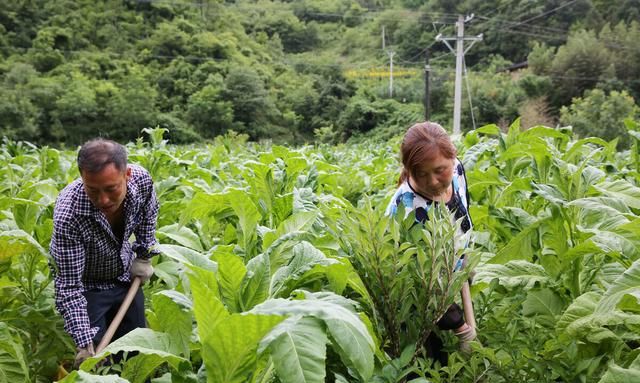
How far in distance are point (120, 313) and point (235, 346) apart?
5.16 feet

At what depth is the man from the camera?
7.75 feet

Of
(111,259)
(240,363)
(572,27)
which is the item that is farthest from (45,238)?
(572,27)

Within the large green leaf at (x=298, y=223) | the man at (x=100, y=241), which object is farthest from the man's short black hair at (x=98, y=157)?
the large green leaf at (x=298, y=223)

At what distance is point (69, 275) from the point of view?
2.42 m

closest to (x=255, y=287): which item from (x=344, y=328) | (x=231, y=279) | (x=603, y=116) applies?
(x=231, y=279)

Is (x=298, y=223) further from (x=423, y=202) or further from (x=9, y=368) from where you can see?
(x=9, y=368)

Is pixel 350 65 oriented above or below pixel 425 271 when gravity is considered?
below

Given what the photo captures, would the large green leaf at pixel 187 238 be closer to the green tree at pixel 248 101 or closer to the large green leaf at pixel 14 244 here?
the large green leaf at pixel 14 244

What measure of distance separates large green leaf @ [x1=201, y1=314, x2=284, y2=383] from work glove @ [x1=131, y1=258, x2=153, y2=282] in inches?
68.9

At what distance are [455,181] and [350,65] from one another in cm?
7731

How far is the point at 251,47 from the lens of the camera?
69.9 meters

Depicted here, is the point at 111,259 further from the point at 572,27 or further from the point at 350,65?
the point at 350,65

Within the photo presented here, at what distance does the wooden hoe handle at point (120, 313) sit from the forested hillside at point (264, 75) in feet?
107

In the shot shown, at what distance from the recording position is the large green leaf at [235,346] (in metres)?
1.02
